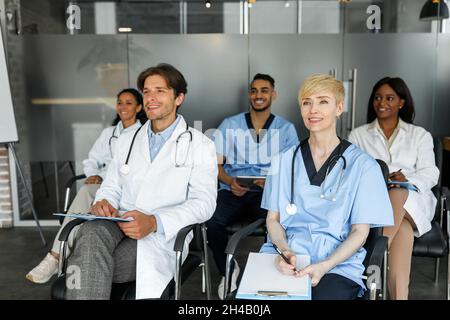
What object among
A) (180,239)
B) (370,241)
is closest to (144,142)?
(180,239)

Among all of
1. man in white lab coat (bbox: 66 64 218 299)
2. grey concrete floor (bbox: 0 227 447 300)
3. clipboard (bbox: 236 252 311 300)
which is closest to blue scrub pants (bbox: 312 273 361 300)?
clipboard (bbox: 236 252 311 300)

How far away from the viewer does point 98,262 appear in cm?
220

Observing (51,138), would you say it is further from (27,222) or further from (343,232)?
(343,232)

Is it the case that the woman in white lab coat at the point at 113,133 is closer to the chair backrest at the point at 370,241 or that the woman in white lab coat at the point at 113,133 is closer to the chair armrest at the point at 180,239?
the chair armrest at the point at 180,239

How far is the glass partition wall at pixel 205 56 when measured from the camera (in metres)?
4.84

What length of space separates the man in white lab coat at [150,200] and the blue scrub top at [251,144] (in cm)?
125

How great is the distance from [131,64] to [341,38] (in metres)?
2.08

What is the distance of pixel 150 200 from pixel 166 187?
Answer: 0.11m

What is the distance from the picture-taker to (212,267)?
397cm

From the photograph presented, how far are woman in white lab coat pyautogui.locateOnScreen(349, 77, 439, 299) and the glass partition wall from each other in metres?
1.18

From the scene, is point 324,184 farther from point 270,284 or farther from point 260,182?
point 260,182

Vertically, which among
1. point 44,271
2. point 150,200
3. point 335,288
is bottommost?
point 44,271

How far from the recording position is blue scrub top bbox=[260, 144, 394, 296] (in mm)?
→ 2215

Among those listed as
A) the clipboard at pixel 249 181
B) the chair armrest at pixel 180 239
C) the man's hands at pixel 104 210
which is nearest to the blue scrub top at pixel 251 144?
the clipboard at pixel 249 181
